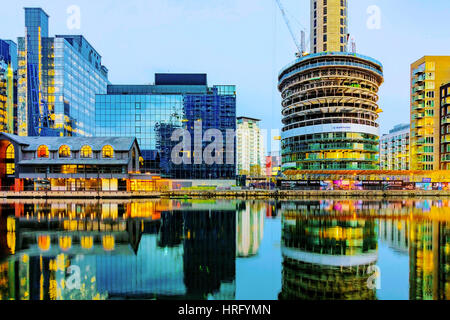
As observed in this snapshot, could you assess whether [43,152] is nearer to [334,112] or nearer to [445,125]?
[334,112]

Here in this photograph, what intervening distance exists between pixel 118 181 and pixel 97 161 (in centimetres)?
807

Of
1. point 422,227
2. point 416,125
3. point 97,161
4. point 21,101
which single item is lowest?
point 422,227

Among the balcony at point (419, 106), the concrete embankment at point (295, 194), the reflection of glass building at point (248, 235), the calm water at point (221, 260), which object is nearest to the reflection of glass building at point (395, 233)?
the calm water at point (221, 260)

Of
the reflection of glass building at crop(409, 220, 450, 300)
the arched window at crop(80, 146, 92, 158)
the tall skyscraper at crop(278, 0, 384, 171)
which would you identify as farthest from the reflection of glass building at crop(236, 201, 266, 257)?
the tall skyscraper at crop(278, 0, 384, 171)

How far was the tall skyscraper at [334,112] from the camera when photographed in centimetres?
10869

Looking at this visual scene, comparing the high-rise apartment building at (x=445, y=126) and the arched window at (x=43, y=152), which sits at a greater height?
the high-rise apartment building at (x=445, y=126)

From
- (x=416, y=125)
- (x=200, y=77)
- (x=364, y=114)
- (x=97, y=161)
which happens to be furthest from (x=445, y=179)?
(x=97, y=161)

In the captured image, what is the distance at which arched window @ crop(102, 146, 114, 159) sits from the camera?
82.4 m

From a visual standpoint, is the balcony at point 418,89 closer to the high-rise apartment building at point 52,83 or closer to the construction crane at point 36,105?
the high-rise apartment building at point 52,83

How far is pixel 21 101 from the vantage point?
145 m

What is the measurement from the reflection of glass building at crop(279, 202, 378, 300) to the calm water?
73 millimetres

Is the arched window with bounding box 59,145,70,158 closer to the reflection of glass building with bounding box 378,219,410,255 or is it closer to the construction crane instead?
the construction crane
